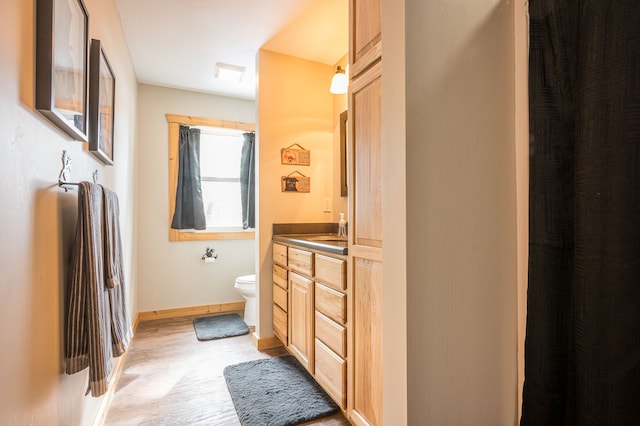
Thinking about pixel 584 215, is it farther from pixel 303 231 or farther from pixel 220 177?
pixel 220 177

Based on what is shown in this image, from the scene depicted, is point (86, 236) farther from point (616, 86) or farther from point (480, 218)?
point (616, 86)

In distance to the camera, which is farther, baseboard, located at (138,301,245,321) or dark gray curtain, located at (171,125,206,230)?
dark gray curtain, located at (171,125,206,230)

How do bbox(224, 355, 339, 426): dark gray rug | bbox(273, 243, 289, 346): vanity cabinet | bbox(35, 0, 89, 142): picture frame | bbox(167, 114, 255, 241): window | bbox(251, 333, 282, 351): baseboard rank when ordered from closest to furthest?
bbox(35, 0, 89, 142): picture frame
bbox(224, 355, 339, 426): dark gray rug
bbox(273, 243, 289, 346): vanity cabinet
bbox(251, 333, 282, 351): baseboard
bbox(167, 114, 255, 241): window

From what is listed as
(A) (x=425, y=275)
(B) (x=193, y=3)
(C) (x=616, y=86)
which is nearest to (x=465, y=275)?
(A) (x=425, y=275)

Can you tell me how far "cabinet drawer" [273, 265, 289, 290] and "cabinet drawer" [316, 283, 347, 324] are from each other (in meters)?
0.57

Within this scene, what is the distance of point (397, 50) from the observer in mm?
970

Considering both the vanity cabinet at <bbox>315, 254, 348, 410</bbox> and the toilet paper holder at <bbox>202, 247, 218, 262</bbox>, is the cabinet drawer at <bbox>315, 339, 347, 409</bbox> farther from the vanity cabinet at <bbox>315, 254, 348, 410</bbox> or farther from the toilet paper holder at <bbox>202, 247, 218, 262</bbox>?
the toilet paper holder at <bbox>202, 247, 218, 262</bbox>

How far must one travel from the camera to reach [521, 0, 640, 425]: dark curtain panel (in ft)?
2.53

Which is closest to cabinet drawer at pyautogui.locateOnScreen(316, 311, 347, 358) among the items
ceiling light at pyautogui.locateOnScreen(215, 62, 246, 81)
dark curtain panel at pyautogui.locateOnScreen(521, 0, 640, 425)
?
dark curtain panel at pyautogui.locateOnScreen(521, 0, 640, 425)

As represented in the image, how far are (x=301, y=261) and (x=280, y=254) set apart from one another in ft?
1.51

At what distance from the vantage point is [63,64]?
3.48 feet

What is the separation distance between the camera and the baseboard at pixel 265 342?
8.89 ft

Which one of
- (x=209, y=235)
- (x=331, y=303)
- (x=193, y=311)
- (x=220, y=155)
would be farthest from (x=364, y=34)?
(x=193, y=311)

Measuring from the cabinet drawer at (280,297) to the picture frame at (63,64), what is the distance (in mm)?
1655
